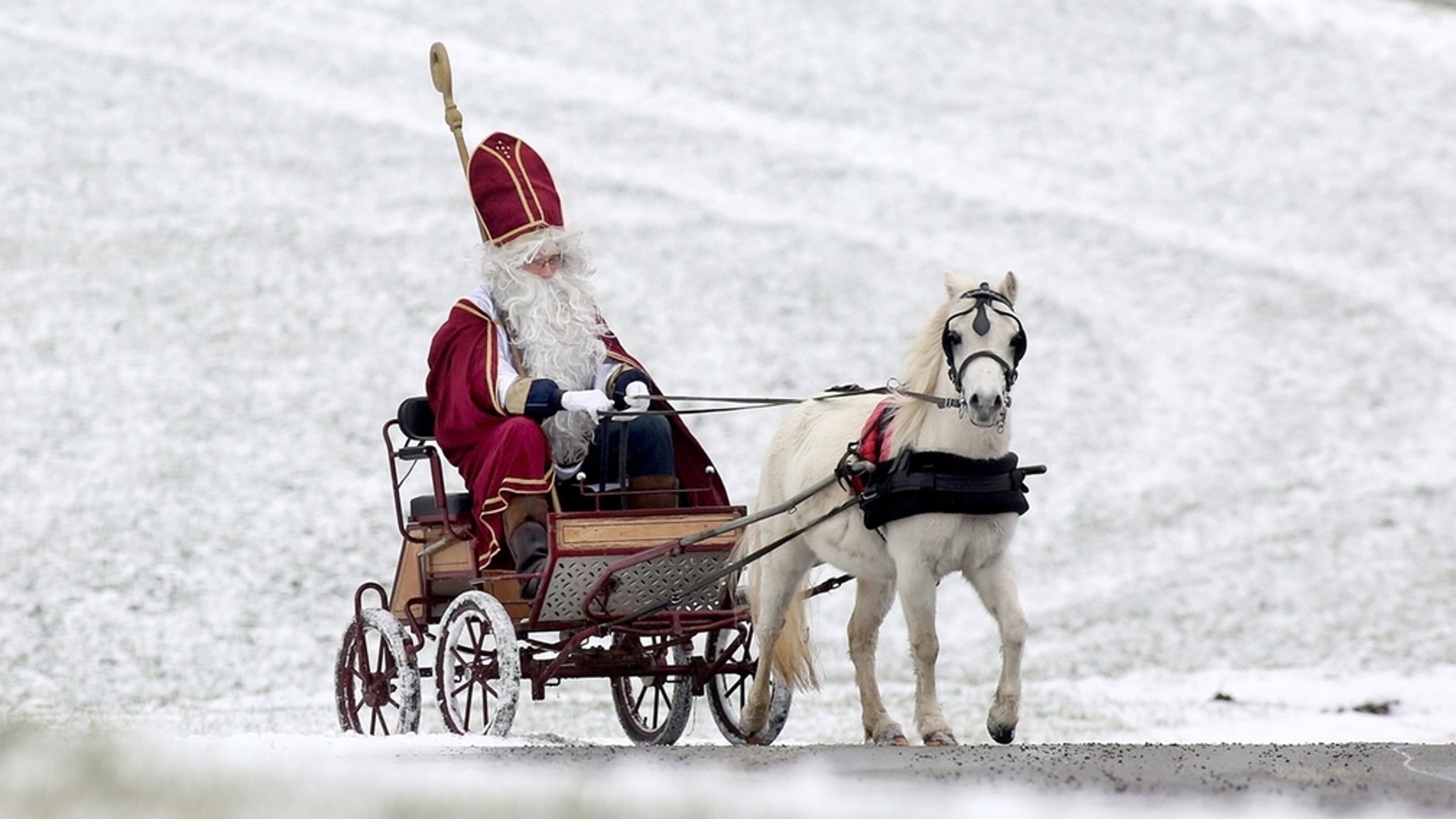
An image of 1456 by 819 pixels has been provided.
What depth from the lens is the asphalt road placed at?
18.4 feet

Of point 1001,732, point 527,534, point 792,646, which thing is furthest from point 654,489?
point 1001,732

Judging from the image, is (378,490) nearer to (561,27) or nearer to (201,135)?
(201,135)

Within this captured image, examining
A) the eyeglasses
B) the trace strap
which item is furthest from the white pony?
the eyeglasses

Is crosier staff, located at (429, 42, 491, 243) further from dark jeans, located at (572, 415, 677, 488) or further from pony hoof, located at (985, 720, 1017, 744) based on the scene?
pony hoof, located at (985, 720, 1017, 744)

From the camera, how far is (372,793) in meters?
5.08

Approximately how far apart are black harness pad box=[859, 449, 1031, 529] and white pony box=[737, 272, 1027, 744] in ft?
0.18

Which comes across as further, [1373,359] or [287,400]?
[1373,359]

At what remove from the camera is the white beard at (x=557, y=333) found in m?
9.30

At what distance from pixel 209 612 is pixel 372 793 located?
36.4ft

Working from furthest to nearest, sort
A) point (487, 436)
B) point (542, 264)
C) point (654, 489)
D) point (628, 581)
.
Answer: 1. point (542, 264)
2. point (654, 489)
3. point (487, 436)
4. point (628, 581)

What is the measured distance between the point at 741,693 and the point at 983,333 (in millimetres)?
3011

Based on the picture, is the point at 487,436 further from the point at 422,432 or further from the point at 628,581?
the point at 628,581

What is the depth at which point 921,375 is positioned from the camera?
25.8 feet

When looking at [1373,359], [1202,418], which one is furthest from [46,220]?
[1373,359]
